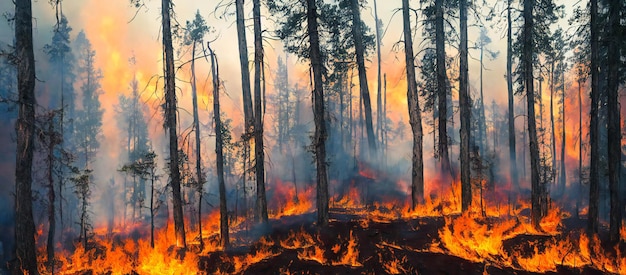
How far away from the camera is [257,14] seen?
18094 millimetres

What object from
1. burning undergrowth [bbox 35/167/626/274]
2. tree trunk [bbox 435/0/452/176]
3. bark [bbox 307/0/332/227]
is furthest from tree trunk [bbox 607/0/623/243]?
bark [bbox 307/0/332/227]

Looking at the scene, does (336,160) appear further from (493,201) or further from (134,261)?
(134,261)

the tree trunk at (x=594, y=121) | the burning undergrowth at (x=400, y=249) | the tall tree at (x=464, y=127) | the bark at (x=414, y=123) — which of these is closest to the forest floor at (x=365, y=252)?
the burning undergrowth at (x=400, y=249)

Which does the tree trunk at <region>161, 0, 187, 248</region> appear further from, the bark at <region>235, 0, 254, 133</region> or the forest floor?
the bark at <region>235, 0, 254, 133</region>

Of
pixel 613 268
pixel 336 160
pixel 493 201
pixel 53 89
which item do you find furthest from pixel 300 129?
pixel 613 268

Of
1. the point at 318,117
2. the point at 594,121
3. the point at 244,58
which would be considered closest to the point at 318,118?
the point at 318,117

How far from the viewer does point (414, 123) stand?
16875 mm

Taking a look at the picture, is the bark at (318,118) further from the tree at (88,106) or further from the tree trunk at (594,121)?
the tree at (88,106)

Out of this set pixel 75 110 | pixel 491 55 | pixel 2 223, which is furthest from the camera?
pixel 75 110

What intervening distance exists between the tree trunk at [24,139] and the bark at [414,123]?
14042 mm

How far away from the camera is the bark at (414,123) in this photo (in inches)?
648

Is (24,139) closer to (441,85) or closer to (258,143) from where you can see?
(258,143)

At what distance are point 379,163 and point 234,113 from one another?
2562 inches

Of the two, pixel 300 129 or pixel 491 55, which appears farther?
pixel 300 129
